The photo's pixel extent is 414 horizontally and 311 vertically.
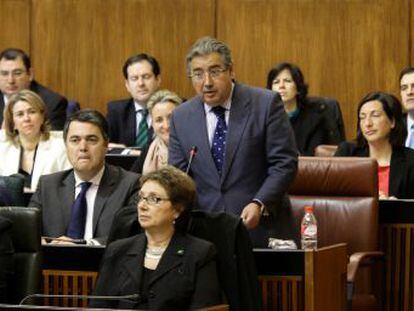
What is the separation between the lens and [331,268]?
4574mm

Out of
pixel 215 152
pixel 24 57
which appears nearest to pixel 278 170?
pixel 215 152

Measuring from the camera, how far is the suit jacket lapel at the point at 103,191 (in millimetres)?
5188

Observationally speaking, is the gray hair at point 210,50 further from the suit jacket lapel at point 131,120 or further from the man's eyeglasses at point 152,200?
the suit jacket lapel at point 131,120

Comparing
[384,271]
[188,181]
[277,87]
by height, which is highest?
[277,87]

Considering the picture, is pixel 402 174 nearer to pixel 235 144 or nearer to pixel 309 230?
pixel 309 230

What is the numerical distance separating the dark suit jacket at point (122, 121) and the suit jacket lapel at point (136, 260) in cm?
322

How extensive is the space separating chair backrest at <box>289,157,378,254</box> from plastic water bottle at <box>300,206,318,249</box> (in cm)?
28

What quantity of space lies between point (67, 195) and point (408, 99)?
2.66 metres

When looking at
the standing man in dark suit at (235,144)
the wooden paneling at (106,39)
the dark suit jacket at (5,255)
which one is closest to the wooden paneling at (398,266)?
the standing man in dark suit at (235,144)

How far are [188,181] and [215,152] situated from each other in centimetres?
51

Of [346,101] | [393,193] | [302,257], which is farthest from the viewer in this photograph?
[346,101]

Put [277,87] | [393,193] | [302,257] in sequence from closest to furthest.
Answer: [302,257] → [393,193] → [277,87]

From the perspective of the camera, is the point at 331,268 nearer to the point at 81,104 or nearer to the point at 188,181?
the point at 188,181

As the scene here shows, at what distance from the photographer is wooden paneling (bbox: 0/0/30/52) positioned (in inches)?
340
